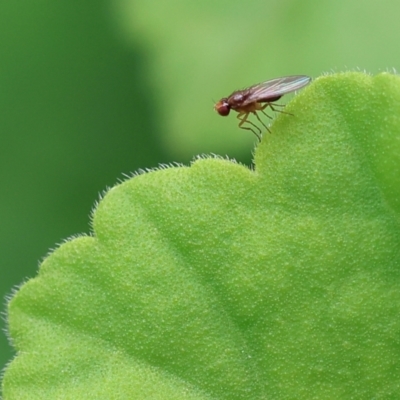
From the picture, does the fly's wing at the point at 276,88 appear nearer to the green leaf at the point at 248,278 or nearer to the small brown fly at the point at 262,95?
the small brown fly at the point at 262,95

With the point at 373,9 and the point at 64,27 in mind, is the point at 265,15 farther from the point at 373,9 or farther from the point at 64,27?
the point at 64,27

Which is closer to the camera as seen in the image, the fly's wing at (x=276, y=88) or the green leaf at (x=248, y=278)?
the green leaf at (x=248, y=278)

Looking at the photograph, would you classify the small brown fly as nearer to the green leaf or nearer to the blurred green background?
the green leaf

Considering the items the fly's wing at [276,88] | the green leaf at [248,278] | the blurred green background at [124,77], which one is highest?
the blurred green background at [124,77]

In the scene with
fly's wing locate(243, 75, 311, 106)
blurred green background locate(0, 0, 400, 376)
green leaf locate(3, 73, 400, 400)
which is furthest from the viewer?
blurred green background locate(0, 0, 400, 376)

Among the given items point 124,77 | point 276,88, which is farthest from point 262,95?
point 124,77

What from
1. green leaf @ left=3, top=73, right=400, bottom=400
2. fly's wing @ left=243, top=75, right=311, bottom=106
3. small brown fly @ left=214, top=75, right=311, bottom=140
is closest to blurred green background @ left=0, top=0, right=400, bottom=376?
small brown fly @ left=214, top=75, right=311, bottom=140

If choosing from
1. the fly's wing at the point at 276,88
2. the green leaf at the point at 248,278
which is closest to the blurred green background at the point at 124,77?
the fly's wing at the point at 276,88

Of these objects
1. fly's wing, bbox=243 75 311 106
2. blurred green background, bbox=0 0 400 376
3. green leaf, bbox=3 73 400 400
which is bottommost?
green leaf, bbox=3 73 400 400
